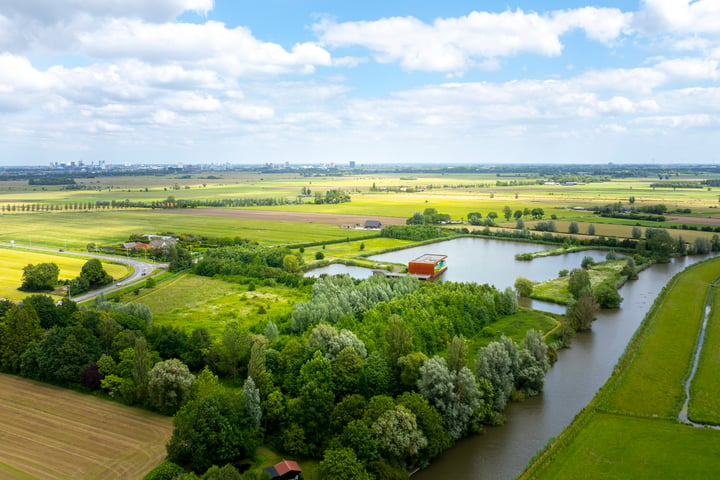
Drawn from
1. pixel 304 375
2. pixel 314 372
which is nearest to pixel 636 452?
pixel 314 372

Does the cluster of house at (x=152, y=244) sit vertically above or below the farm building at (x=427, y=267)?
above

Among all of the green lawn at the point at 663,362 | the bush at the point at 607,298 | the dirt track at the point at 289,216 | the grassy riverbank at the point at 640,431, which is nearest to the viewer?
the grassy riverbank at the point at 640,431

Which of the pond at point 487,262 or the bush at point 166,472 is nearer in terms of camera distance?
the bush at point 166,472

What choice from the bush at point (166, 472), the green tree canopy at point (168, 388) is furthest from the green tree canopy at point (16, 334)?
the bush at point (166, 472)

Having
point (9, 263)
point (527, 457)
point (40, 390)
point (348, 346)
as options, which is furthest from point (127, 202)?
point (527, 457)

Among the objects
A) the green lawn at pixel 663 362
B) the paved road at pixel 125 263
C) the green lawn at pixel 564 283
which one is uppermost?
the paved road at pixel 125 263

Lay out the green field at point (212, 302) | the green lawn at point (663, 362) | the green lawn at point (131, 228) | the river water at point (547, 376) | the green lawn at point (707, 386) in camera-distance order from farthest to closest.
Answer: the green lawn at point (131, 228) → the green field at point (212, 302) → the green lawn at point (663, 362) → the green lawn at point (707, 386) → the river water at point (547, 376)

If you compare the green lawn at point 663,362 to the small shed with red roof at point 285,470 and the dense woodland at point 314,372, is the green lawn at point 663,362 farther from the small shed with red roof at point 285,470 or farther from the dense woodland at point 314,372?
the small shed with red roof at point 285,470
